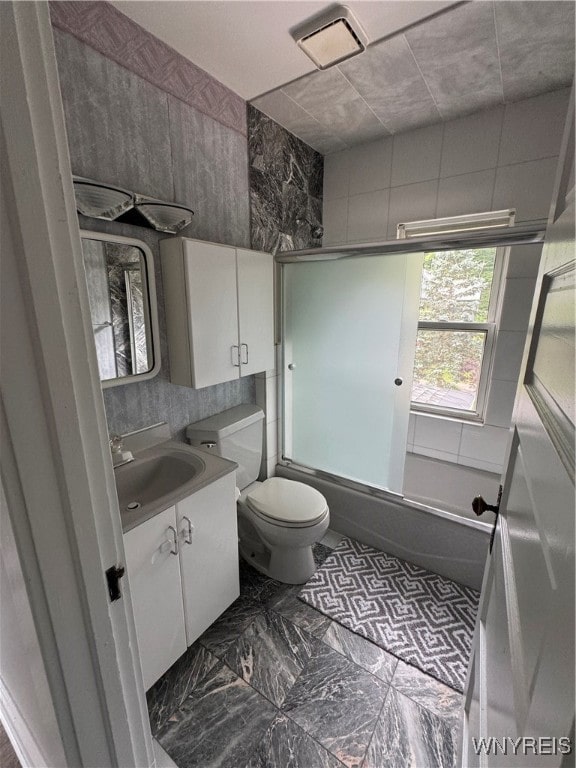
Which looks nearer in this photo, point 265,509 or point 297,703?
point 297,703

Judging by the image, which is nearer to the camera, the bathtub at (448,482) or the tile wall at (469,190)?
the tile wall at (469,190)

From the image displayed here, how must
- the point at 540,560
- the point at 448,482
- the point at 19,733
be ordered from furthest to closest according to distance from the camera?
the point at 448,482 < the point at 19,733 < the point at 540,560

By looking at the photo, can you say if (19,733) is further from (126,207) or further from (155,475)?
(126,207)

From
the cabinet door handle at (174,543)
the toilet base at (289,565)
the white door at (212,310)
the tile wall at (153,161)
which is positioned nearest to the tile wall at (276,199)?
the tile wall at (153,161)

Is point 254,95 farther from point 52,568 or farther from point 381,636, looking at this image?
point 381,636

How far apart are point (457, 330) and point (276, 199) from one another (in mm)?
1468

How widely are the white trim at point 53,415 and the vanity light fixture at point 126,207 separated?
2.63 ft

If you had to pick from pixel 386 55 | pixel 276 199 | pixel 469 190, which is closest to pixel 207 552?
pixel 276 199

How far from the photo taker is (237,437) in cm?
183

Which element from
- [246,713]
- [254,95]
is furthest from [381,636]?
[254,95]

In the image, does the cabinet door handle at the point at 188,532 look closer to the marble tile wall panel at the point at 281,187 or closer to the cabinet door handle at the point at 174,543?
the cabinet door handle at the point at 174,543

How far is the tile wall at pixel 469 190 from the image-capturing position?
1.74 m

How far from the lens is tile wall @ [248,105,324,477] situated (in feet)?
6.16

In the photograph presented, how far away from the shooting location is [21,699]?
0.92m
